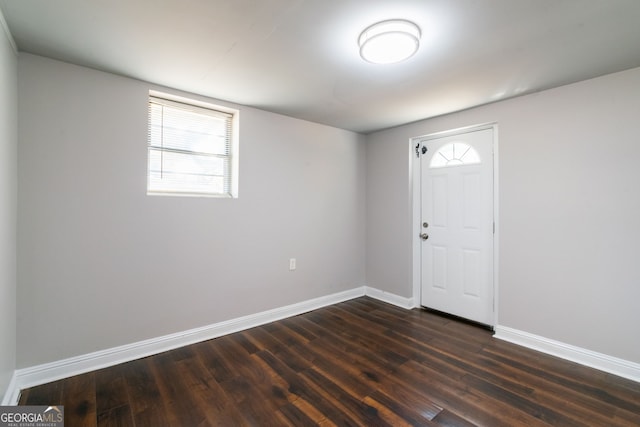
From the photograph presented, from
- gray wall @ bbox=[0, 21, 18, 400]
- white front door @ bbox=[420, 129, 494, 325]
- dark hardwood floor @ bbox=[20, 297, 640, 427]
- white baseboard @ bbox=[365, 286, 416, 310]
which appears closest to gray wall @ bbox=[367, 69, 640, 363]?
white front door @ bbox=[420, 129, 494, 325]

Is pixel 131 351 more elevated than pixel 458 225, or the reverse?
pixel 458 225

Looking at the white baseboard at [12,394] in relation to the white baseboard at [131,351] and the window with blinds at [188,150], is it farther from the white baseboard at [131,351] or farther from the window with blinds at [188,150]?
the window with blinds at [188,150]

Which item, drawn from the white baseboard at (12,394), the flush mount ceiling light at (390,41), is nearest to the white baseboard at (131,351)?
the white baseboard at (12,394)

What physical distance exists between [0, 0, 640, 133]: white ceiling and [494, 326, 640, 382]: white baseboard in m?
2.25

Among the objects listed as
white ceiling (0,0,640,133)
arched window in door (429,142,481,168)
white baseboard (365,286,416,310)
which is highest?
white ceiling (0,0,640,133)

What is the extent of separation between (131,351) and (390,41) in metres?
3.05

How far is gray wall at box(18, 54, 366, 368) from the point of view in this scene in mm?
2080

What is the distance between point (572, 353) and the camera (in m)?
2.44

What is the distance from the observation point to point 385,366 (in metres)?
2.33

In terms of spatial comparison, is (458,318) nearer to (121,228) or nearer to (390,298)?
(390,298)

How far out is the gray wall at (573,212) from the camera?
2229mm

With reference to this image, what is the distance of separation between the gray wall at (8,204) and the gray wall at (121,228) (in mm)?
78

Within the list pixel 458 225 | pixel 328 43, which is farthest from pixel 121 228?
pixel 458 225

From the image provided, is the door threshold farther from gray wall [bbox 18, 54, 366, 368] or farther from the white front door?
gray wall [bbox 18, 54, 366, 368]
